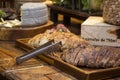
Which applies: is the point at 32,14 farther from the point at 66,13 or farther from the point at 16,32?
the point at 66,13

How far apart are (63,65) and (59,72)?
29 mm

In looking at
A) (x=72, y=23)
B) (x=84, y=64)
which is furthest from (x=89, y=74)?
(x=72, y=23)

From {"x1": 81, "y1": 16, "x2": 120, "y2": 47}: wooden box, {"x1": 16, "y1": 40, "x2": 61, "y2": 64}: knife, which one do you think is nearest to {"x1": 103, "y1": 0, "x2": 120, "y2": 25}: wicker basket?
{"x1": 81, "y1": 16, "x2": 120, "y2": 47}: wooden box

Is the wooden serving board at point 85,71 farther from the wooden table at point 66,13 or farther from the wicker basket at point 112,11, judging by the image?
the wooden table at point 66,13

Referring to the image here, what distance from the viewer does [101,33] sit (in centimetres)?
126

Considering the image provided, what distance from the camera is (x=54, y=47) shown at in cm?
116

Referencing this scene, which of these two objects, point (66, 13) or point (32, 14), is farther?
point (66, 13)

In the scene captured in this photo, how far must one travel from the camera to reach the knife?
111cm

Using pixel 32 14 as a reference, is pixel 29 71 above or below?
below

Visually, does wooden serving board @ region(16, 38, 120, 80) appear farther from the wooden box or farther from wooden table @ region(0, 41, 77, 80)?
the wooden box

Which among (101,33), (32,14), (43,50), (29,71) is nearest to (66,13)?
(32,14)

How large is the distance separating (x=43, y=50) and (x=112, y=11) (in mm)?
330

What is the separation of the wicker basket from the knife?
24cm

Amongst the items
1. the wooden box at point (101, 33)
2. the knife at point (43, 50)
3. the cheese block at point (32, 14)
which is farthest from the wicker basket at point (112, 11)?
the cheese block at point (32, 14)
